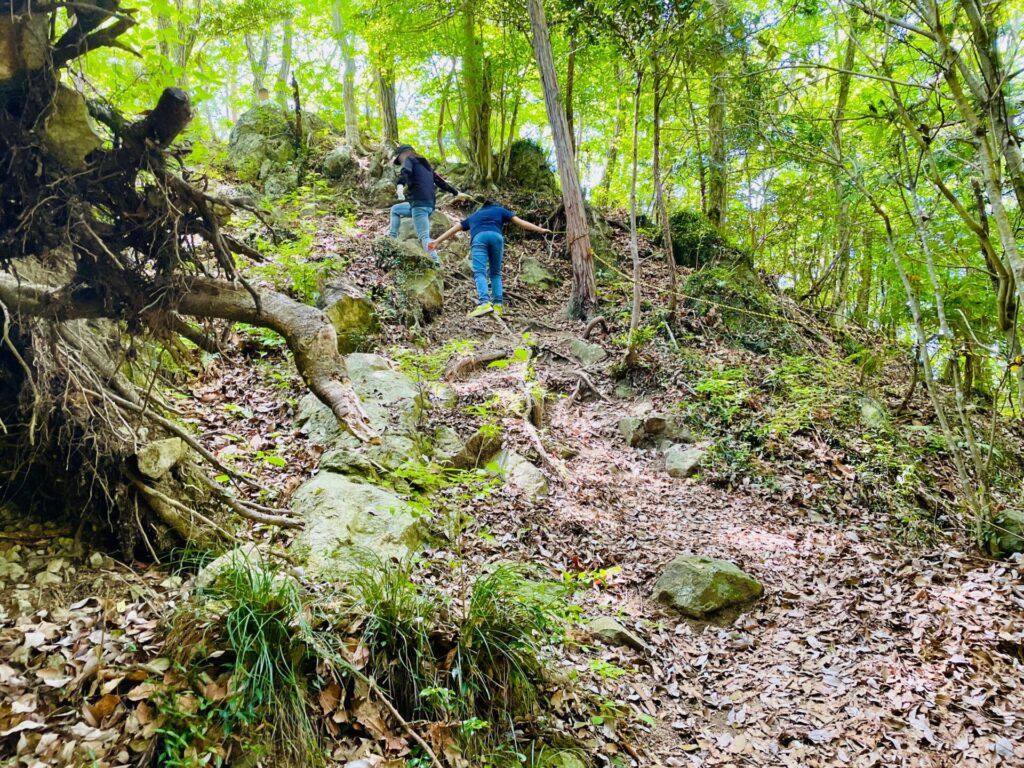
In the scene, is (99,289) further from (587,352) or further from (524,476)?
(587,352)

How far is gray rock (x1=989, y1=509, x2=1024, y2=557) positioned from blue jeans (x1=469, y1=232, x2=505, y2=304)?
6.49 metres

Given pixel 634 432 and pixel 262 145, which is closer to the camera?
pixel 634 432

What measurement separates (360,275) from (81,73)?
20.7 ft

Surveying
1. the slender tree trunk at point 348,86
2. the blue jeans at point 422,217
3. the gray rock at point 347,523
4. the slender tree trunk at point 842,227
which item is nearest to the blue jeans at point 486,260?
the blue jeans at point 422,217

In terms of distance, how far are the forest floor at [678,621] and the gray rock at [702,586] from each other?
0.12 metres

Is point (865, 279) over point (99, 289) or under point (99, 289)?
over

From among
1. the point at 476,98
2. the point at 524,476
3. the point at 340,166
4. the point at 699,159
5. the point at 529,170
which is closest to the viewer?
the point at 524,476

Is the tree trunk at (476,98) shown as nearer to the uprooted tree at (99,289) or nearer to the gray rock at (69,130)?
the uprooted tree at (99,289)

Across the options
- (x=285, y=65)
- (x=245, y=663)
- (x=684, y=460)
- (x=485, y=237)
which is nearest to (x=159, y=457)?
(x=245, y=663)

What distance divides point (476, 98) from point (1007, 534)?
1243 cm

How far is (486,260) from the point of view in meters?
8.47

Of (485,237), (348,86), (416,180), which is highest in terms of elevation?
(348,86)

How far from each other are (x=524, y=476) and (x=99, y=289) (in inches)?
153

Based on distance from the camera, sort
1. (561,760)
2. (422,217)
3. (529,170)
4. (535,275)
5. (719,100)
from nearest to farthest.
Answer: (561,760) → (719,100) → (422,217) → (535,275) → (529,170)
